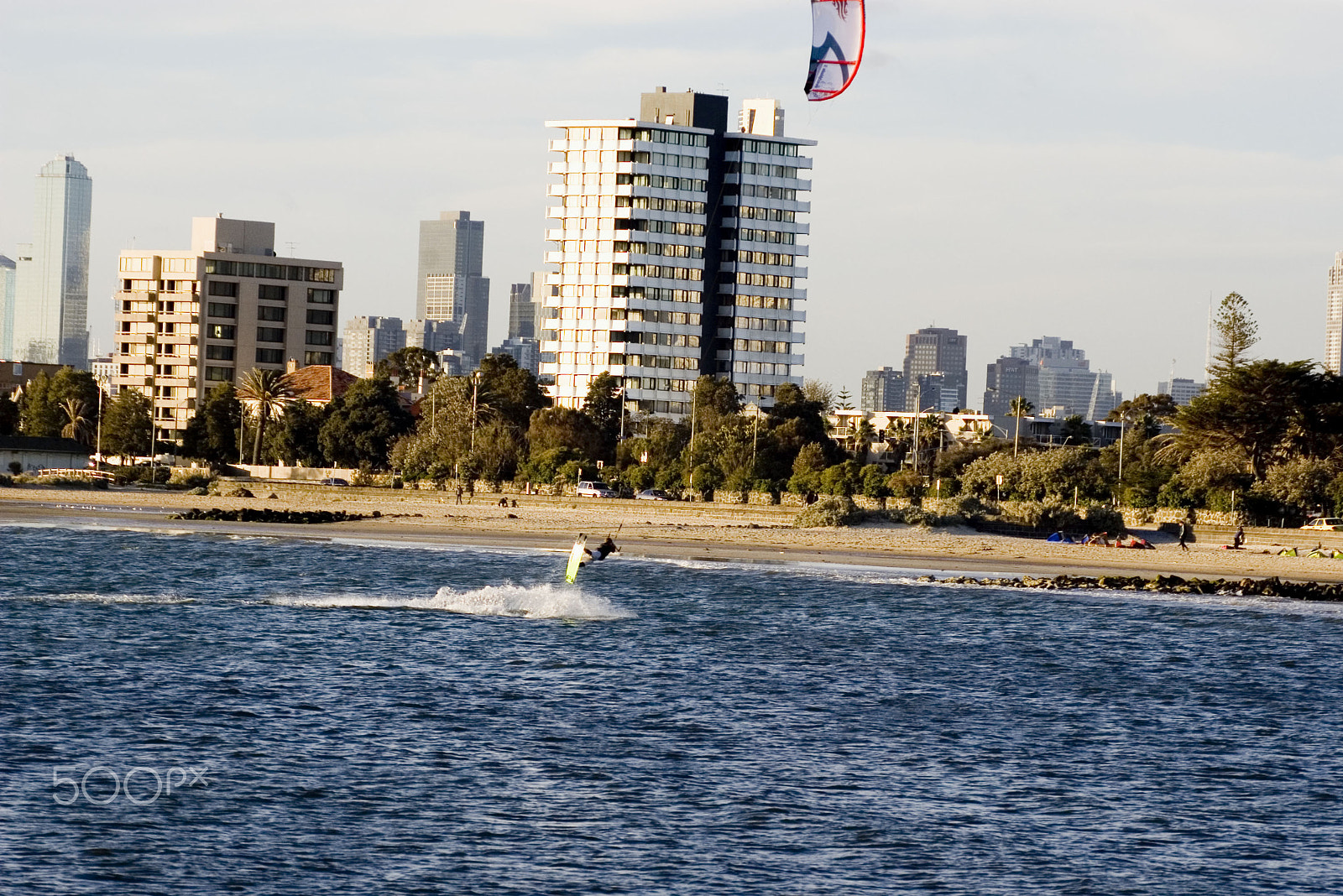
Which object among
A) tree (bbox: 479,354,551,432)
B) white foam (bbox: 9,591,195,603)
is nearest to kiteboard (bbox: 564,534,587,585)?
white foam (bbox: 9,591,195,603)

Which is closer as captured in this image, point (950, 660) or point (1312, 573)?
point (950, 660)

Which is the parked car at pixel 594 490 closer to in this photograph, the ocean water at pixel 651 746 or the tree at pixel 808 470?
the tree at pixel 808 470

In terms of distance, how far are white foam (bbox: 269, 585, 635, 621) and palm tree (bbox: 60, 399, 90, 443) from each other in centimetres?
11005

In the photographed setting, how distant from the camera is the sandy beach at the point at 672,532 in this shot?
70750 mm

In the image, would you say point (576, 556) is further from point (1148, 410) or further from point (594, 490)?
point (1148, 410)

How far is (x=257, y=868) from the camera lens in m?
20.5

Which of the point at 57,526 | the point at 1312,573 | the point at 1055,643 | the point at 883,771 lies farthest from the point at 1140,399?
the point at 883,771

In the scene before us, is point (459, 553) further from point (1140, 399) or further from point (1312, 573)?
point (1140, 399)

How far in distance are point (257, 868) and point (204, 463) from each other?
118669mm

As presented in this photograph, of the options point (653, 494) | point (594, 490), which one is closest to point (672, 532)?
point (594, 490)

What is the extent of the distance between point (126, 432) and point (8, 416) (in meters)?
23.5

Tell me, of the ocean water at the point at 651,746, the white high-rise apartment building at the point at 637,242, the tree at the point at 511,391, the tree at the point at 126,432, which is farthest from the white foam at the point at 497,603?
the white high-rise apartment building at the point at 637,242

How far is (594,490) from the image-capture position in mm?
110250

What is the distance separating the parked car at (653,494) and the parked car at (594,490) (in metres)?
2.05
